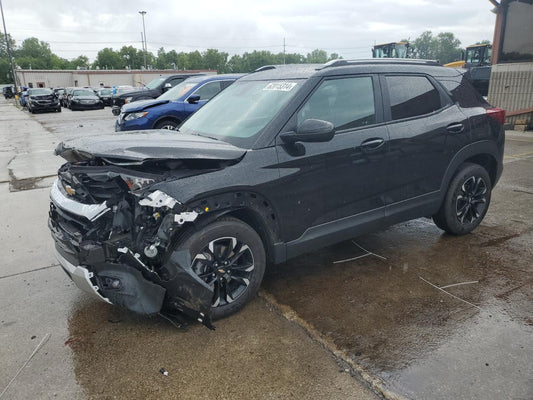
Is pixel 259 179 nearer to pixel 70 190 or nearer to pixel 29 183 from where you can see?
pixel 70 190

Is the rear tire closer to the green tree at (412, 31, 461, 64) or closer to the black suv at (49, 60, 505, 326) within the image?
the black suv at (49, 60, 505, 326)

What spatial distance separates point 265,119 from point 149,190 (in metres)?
1.18

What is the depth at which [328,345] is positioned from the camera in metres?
2.89

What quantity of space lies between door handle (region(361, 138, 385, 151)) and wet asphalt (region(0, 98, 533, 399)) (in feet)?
3.81

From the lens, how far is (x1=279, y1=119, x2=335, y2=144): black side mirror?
3.22 metres

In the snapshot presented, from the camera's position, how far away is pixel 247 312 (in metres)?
3.33

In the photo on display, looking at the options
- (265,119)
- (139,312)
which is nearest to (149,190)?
(139,312)

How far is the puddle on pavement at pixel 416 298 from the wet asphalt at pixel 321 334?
1 cm

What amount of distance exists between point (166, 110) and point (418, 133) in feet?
23.7

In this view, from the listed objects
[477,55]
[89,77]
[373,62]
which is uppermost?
[477,55]

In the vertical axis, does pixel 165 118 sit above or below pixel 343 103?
below

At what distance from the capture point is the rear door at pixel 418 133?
13.0 feet

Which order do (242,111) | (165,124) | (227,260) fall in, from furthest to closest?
(165,124) → (242,111) → (227,260)

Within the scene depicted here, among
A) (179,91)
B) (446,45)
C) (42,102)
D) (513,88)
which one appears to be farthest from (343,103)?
(446,45)
